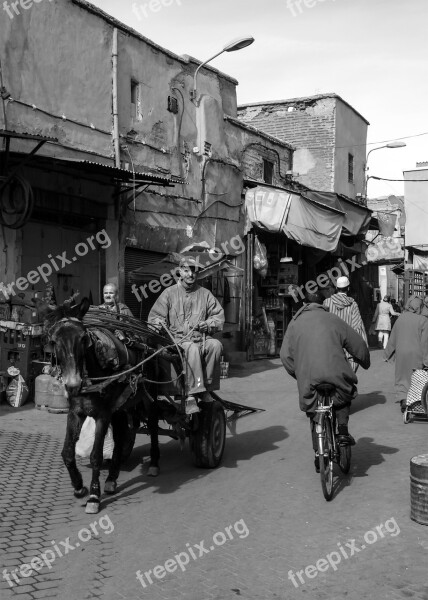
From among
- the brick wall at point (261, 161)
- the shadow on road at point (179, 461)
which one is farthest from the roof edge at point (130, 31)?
the shadow on road at point (179, 461)

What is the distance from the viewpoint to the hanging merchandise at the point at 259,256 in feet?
59.5

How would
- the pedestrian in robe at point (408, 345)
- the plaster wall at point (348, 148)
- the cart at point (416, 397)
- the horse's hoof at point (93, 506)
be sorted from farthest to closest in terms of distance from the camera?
the plaster wall at point (348, 148)
the pedestrian in robe at point (408, 345)
the cart at point (416, 397)
the horse's hoof at point (93, 506)

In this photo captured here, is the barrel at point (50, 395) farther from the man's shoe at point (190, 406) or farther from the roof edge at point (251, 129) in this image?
the roof edge at point (251, 129)

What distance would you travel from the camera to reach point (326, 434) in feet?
20.5

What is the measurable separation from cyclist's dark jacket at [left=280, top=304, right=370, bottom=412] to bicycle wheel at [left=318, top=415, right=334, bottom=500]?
25 centimetres

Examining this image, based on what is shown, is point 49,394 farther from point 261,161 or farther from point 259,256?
point 261,161

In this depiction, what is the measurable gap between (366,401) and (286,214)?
6467 millimetres

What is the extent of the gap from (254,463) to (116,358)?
257 centimetres

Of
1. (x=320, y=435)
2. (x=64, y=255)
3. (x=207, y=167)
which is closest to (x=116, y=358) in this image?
(x=320, y=435)

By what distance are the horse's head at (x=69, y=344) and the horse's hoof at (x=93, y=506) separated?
102 cm

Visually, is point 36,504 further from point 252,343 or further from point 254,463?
point 252,343

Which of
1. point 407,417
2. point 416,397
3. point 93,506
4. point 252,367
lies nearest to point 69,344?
point 93,506

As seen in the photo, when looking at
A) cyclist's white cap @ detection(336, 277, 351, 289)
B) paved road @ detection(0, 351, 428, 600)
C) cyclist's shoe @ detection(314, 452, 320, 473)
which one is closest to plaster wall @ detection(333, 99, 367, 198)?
cyclist's white cap @ detection(336, 277, 351, 289)

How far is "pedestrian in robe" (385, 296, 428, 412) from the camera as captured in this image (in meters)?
10.5
